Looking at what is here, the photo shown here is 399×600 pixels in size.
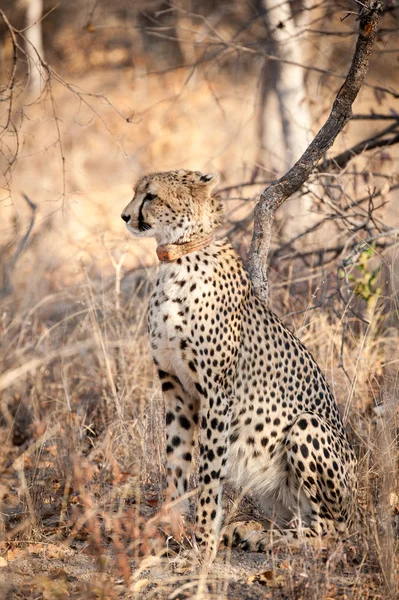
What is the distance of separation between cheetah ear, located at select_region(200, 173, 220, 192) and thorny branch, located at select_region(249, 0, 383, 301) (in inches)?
21.9

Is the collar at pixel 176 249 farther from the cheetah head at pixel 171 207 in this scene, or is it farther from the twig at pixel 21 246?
the twig at pixel 21 246

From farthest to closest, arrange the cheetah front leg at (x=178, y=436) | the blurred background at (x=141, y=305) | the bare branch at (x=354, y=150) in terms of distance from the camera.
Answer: the bare branch at (x=354, y=150)
the blurred background at (x=141, y=305)
the cheetah front leg at (x=178, y=436)

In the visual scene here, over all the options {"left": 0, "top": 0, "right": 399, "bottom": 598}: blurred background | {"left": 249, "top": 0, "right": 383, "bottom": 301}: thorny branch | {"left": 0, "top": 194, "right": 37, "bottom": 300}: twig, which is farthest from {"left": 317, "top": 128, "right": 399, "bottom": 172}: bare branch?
{"left": 0, "top": 194, "right": 37, "bottom": 300}: twig

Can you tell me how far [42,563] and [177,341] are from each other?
109cm

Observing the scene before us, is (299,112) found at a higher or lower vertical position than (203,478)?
higher

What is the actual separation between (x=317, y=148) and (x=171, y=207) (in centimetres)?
88

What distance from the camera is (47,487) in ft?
13.8

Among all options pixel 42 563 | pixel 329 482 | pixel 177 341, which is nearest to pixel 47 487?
pixel 42 563

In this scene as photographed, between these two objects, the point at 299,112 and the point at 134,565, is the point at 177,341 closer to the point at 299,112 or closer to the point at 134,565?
the point at 134,565

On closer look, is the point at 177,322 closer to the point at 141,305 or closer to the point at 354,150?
the point at 141,305

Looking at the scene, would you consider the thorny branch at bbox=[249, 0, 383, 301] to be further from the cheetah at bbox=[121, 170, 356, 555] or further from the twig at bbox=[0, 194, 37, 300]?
the twig at bbox=[0, 194, 37, 300]

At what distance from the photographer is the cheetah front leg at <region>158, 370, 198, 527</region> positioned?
12.4 ft

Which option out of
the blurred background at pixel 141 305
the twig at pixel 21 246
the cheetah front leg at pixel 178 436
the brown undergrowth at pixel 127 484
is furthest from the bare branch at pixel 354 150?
the cheetah front leg at pixel 178 436

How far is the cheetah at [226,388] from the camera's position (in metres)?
3.56
